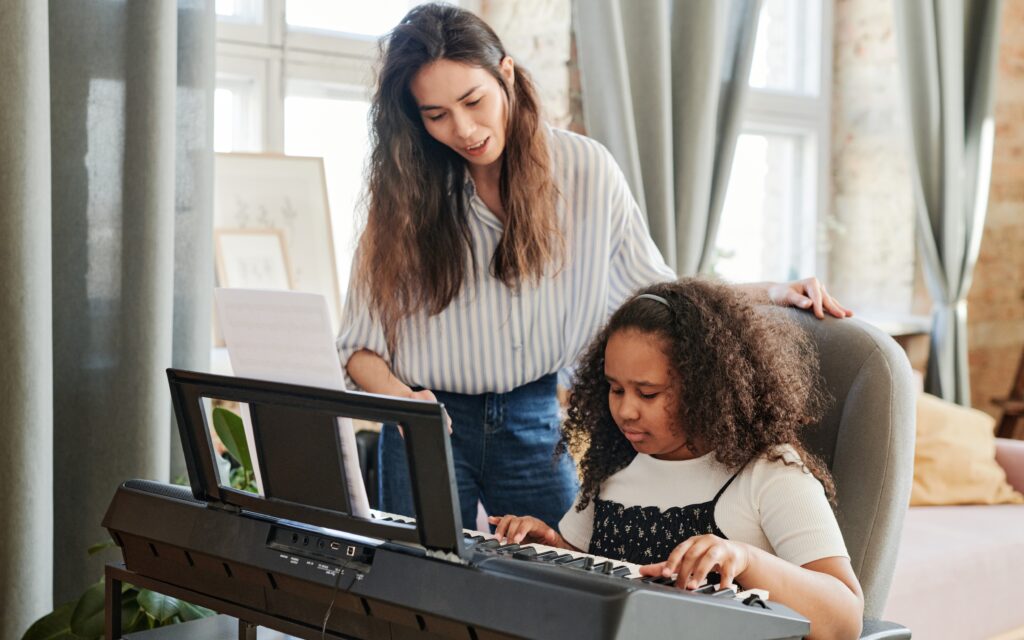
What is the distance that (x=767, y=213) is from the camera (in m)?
4.42

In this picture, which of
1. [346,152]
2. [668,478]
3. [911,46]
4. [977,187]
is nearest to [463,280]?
[668,478]

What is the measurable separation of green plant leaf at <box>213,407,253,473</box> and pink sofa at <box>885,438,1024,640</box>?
4.86 ft

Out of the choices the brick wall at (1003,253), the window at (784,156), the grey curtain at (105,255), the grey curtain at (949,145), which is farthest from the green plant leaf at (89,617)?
the brick wall at (1003,253)

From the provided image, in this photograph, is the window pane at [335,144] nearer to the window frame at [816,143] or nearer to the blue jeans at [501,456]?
the blue jeans at [501,456]

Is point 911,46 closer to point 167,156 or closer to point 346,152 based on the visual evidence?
point 346,152

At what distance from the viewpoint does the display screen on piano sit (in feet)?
2.80

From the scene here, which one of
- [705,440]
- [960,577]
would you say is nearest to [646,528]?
[705,440]

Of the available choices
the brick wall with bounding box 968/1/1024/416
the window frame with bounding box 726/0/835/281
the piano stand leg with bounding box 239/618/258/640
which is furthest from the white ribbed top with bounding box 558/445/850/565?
the brick wall with bounding box 968/1/1024/416

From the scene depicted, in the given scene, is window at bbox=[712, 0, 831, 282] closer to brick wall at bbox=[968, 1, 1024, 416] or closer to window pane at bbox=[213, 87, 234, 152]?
brick wall at bbox=[968, 1, 1024, 416]

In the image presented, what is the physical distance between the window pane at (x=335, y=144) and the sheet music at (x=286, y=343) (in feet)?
5.99

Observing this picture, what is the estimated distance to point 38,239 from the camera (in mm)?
1926

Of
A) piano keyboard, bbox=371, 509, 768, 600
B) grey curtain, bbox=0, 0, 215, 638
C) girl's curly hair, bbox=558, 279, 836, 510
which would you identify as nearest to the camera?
piano keyboard, bbox=371, 509, 768, 600

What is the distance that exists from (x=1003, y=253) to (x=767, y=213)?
1137mm

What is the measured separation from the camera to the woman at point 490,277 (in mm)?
1722
